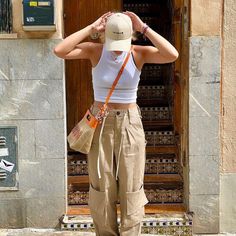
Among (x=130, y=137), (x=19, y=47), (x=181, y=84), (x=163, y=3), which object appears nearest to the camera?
(x=130, y=137)

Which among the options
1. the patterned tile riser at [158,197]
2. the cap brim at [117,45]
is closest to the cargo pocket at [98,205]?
the cap brim at [117,45]

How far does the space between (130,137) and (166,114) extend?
12.4 feet

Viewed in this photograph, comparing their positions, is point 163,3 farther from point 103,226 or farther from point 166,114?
point 103,226

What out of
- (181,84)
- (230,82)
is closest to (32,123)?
(181,84)

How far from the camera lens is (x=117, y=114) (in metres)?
4.07

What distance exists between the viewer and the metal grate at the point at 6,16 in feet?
18.3

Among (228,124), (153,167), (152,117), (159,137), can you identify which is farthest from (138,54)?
(152,117)

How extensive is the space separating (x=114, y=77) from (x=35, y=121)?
6.46ft

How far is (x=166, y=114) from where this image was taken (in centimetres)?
783

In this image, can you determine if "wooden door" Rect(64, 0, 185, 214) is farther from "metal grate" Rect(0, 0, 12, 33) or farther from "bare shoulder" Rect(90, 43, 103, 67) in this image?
"bare shoulder" Rect(90, 43, 103, 67)

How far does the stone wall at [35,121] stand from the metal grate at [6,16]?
56 mm

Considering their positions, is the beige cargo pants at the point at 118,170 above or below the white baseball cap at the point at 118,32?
below

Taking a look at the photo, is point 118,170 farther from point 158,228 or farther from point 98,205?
point 158,228

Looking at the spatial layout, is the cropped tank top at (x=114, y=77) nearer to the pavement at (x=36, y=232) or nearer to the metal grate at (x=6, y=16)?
the metal grate at (x=6, y=16)
